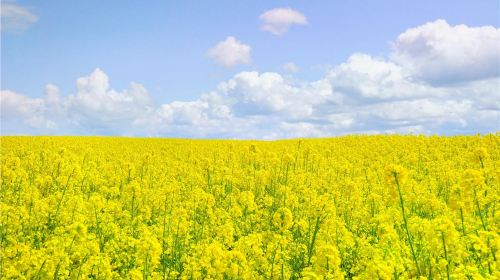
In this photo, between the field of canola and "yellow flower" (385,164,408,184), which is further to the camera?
the field of canola

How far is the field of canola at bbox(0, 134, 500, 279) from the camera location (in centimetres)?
574

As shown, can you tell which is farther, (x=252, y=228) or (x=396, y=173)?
(x=252, y=228)

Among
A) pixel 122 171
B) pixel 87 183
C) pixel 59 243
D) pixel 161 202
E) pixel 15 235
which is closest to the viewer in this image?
pixel 59 243

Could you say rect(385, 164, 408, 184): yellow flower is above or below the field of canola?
above

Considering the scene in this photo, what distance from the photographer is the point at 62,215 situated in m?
8.84

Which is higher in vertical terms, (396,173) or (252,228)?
(396,173)

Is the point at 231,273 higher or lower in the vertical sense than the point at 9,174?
lower

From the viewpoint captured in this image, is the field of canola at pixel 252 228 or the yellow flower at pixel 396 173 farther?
the field of canola at pixel 252 228

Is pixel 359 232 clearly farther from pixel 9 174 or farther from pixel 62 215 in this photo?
pixel 9 174

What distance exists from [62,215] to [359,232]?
596 cm

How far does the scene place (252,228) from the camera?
9508mm

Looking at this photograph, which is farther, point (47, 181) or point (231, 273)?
point (47, 181)

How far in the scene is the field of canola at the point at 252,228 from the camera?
18.8ft

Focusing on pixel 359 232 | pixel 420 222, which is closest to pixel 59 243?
pixel 420 222
